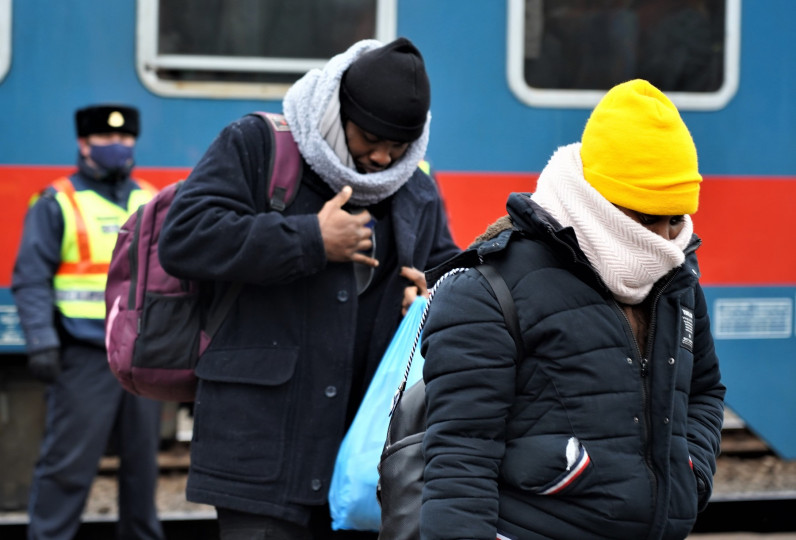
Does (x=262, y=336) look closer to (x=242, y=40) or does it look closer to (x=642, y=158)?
(x=642, y=158)

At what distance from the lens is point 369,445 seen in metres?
2.50

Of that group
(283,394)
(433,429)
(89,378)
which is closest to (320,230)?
(283,394)

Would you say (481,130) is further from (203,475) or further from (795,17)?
(203,475)

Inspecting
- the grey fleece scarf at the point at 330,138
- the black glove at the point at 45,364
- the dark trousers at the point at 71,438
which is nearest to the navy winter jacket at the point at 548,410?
the grey fleece scarf at the point at 330,138

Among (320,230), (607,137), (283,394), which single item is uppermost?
(607,137)

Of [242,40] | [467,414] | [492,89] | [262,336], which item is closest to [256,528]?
[262,336]

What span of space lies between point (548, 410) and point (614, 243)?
0.99 ft

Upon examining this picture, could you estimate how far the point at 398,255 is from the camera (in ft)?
8.84

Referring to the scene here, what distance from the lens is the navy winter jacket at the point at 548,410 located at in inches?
69.7

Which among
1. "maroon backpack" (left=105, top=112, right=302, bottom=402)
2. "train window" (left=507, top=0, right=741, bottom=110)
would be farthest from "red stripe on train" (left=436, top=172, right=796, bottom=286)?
"maroon backpack" (left=105, top=112, right=302, bottom=402)

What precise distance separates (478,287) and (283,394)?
88 cm

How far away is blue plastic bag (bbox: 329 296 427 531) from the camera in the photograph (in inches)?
97.5

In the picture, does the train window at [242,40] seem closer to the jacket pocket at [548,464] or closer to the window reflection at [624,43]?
the window reflection at [624,43]

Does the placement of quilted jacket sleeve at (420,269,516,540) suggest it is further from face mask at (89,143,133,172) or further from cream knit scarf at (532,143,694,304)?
face mask at (89,143,133,172)
